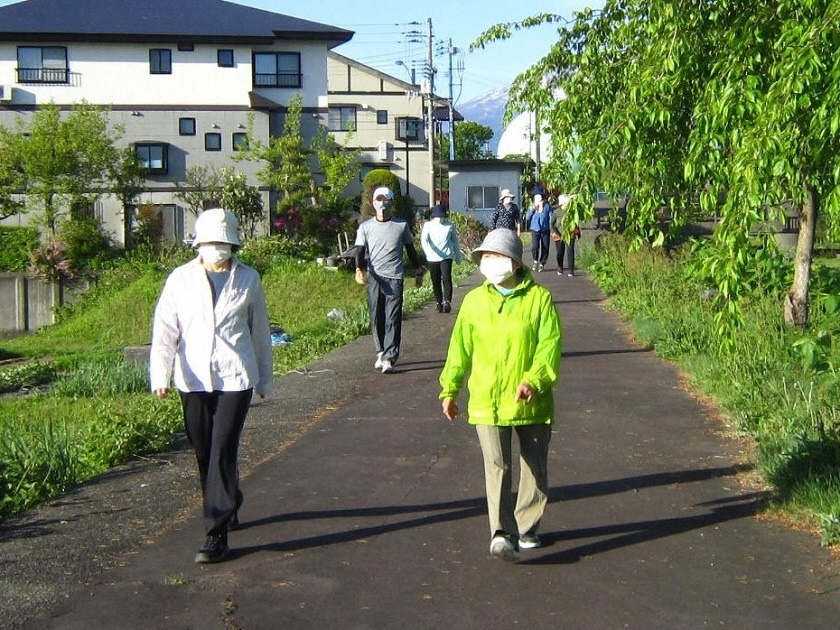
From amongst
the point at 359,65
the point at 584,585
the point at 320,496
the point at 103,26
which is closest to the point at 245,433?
the point at 320,496

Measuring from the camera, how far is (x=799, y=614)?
5355 mm

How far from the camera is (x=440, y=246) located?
55.5 ft

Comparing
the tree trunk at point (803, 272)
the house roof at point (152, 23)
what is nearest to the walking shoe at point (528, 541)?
the tree trunk at point (803, 272)

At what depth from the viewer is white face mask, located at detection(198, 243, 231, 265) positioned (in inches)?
249

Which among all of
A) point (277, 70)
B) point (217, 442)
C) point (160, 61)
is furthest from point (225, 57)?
point (217, 442)

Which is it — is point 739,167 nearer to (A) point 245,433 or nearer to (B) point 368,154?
(A) point 245,433

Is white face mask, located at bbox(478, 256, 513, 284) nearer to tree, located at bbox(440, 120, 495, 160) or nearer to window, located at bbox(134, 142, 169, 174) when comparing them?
window, located at bbox(134, 142, 169, 174)

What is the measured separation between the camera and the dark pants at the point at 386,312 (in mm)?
12703

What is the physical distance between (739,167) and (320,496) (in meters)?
3.23

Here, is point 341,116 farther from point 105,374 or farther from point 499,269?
point 499,269

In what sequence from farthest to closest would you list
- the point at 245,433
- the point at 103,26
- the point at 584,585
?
the point at 103,26 < the point at 245,433 < the point at 584,585

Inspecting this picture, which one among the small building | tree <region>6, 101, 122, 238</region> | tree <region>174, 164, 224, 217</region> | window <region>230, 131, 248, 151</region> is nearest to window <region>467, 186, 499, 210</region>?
the small building

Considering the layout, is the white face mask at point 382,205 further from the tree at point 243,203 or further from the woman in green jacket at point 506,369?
the tree at point 243,203

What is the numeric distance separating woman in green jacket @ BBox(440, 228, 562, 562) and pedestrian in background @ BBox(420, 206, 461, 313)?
10.4m
